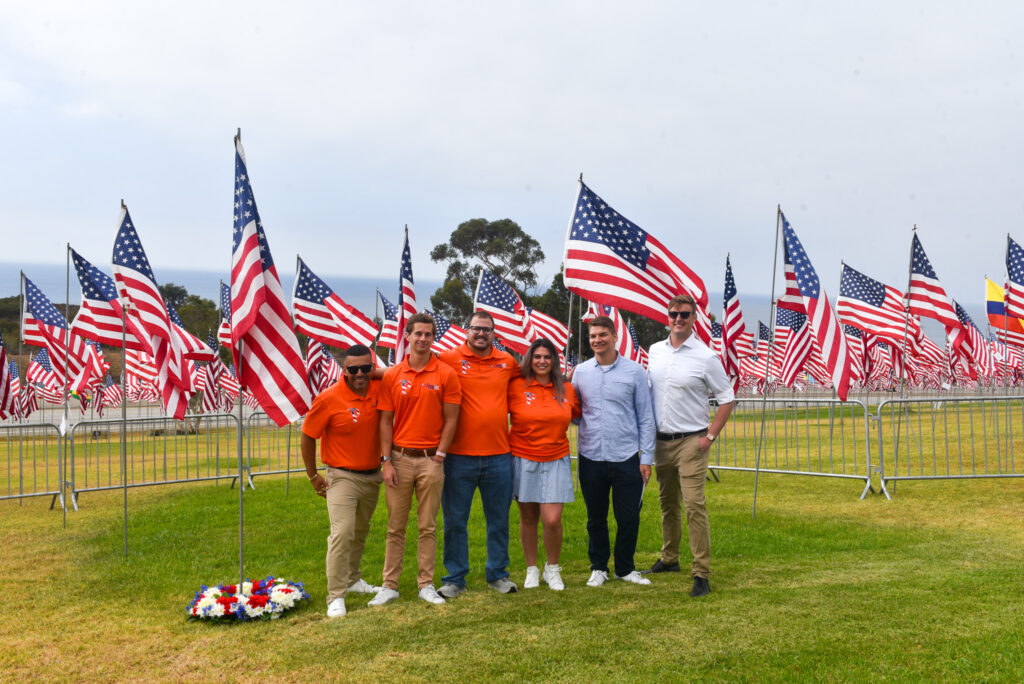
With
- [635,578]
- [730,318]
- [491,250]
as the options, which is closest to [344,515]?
[635,578]

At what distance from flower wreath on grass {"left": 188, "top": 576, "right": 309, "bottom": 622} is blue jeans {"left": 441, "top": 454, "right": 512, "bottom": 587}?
3.97 ft

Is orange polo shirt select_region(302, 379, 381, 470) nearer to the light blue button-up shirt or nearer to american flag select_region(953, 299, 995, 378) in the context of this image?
the light blue button-up shirt

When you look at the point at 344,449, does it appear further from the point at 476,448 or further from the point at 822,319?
the point at 822,319

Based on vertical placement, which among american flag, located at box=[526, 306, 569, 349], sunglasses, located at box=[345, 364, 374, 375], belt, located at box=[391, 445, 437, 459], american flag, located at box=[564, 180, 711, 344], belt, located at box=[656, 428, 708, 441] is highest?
american flag, located at box=[564, 180, 711, 344]

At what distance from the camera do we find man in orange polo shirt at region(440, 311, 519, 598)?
6289mm

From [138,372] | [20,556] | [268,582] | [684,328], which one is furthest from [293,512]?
[138,372]

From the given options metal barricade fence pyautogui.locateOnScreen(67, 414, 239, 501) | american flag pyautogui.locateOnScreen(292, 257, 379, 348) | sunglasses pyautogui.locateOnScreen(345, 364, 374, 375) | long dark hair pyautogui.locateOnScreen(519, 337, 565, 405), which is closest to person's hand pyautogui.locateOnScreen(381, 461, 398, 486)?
sunglasses pyautogui.locateOnScreen(345, 364, 374, 375)

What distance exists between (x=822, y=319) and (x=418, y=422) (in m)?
5.20

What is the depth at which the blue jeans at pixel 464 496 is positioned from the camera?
20.7 feet

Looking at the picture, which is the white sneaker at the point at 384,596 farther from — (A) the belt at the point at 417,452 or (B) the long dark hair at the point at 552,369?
(B) the long dark hair at the point at 552,369

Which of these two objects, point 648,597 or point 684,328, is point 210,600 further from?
point 684,328

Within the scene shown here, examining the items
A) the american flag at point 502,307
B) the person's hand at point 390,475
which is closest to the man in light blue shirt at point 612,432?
the person's hand at point 390,475

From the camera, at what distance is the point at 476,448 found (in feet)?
20.6

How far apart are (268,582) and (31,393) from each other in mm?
21157
